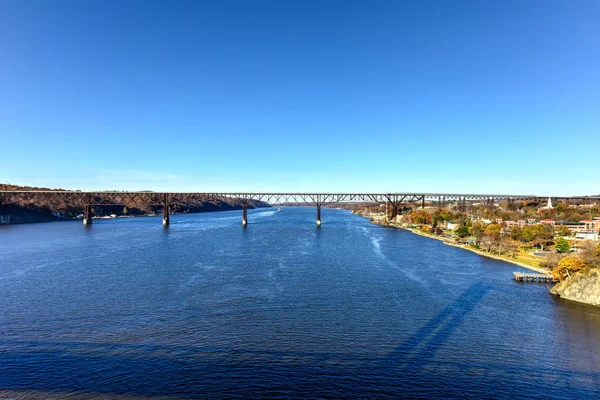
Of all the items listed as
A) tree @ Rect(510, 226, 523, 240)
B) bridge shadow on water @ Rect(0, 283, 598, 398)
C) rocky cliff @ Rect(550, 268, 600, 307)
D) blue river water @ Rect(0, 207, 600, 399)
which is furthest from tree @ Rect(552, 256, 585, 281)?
tree @ Rect(510, 226, 523, 240)

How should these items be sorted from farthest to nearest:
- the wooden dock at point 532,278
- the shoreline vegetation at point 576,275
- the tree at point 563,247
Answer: the tree at point 563,247, the wooden dock at point 532,278, the shoreline vegetation at point 576,275

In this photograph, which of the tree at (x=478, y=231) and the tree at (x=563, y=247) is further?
the tree at (x=478, y=231)

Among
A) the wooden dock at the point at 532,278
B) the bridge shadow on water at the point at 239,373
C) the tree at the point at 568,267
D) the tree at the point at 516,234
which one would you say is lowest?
the bridge shadow on water at the point at 239,373

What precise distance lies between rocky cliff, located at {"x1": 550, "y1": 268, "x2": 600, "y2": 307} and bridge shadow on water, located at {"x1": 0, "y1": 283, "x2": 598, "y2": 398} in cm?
1108

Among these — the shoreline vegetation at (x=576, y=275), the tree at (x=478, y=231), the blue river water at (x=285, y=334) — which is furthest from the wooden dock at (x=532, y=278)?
the tree at (x=478, y=231)

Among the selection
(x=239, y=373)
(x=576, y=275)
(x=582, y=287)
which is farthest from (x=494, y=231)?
(x=239, y=373)

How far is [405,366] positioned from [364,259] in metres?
20.5

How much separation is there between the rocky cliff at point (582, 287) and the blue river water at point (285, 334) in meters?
0.92

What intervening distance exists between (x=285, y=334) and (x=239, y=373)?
3420 mm

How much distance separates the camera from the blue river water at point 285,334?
36.1ft

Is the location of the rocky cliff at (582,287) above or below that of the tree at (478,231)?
below

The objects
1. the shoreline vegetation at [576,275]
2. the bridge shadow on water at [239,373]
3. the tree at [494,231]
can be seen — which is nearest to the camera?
the bridge shadow on water at [239,373]

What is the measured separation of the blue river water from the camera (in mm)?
11016

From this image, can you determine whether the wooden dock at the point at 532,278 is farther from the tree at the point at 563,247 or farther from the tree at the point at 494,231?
the tree at the point at 494,231
